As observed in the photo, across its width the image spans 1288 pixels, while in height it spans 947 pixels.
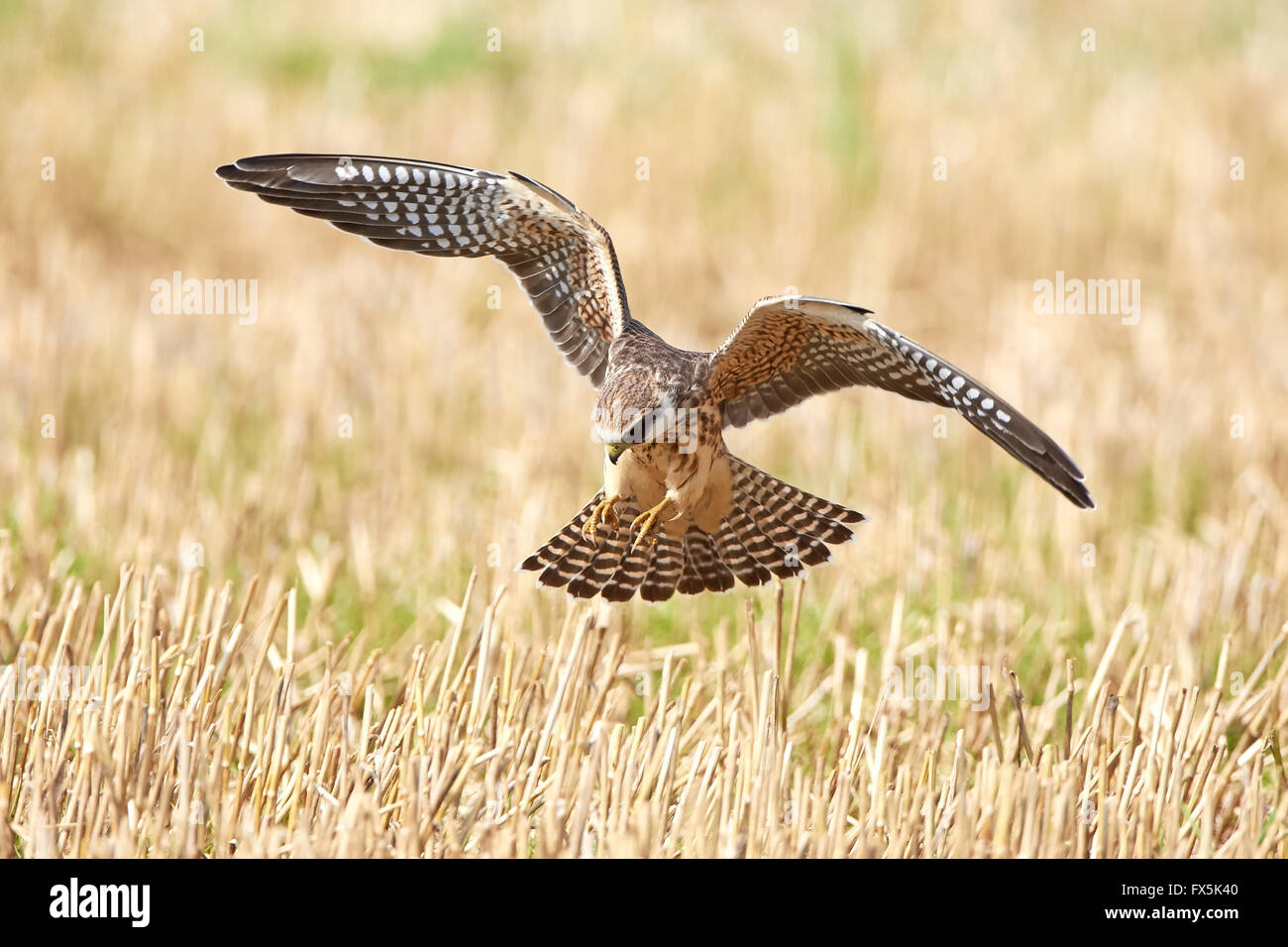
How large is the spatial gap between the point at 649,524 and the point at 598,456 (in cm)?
355

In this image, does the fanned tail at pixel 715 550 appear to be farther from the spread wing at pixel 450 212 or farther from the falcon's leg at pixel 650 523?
the spread wing at pixel 450 212

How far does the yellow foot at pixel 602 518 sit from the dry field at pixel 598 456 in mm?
357

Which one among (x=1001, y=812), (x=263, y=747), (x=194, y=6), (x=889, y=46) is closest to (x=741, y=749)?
(x=1001, y=812)

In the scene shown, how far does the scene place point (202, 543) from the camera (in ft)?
20.1

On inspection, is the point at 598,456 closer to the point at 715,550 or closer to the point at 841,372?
the point at 715,550

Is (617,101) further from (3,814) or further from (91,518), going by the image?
(3,814)

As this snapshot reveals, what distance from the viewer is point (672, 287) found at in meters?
10.6

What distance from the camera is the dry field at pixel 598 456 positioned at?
377cm

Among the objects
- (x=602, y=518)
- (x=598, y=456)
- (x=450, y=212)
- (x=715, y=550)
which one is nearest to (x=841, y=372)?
(x=715, y=550)

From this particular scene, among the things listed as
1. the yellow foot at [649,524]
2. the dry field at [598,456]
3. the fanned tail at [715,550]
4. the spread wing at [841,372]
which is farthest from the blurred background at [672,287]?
the spread wing at [841,372]

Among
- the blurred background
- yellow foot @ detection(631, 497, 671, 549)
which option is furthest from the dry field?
yellow foot @ detection(631, 497, 671, 549)

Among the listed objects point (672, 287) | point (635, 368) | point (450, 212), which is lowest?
point (635, 368)

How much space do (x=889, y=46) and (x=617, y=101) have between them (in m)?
2.93

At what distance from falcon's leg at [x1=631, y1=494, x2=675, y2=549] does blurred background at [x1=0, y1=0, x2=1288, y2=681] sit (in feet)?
3.97
